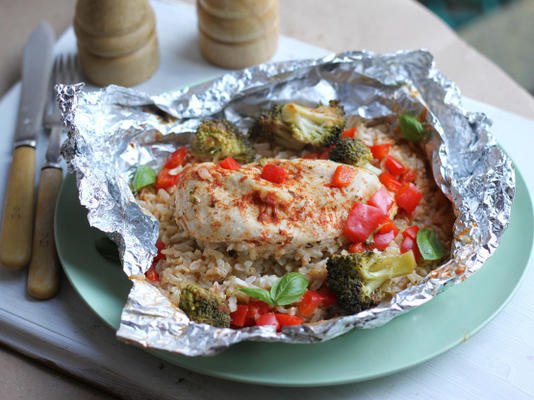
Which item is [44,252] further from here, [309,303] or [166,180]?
[309,303]

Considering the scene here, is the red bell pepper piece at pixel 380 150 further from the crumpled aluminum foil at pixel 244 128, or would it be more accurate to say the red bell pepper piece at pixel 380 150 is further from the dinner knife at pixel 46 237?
the dinner knife at pixel 46 237

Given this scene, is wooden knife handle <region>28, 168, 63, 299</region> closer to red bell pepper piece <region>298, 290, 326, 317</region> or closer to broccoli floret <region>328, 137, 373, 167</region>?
red bell pepper piece <region>298, 290, 326, 317</region>

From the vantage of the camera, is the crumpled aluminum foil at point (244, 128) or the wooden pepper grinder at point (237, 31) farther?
the wooden pepper grinder at point (237, 31)

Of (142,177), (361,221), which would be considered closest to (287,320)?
(361,221)

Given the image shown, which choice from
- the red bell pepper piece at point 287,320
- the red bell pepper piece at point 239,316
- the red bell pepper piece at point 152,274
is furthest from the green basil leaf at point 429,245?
the red bell pepper piece at point 152,274

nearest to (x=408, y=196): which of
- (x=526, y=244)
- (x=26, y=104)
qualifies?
(x=526, y=244)
